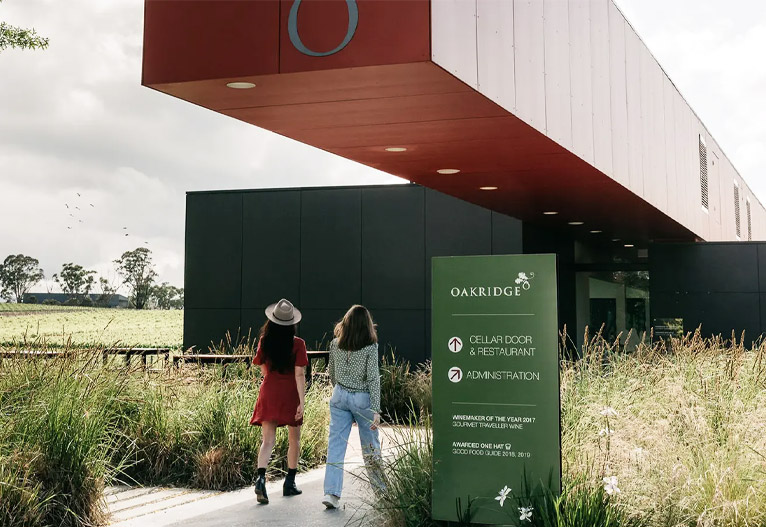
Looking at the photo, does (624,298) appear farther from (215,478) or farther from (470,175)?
(215,478)

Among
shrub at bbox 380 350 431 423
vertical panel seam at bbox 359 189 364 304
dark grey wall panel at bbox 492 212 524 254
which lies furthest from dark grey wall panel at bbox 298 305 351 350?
shrub at bbox 380 350 431 423

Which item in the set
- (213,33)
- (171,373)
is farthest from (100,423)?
(213,33)

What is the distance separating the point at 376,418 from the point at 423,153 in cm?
305

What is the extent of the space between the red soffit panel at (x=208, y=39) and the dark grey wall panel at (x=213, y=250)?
13646mm

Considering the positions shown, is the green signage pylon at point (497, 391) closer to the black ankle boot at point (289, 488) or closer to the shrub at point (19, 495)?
the black ankle boot at point (289, 488)

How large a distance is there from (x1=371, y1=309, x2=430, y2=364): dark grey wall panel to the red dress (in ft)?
33.8

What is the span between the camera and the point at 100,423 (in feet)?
23.6

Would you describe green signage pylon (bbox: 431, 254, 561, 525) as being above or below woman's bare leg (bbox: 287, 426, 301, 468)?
above

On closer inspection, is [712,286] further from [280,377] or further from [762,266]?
[280,377]

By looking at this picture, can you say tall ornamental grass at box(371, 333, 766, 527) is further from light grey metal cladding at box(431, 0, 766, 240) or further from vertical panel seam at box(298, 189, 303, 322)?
vertical panel seam at box(298, 189, 303, 322)

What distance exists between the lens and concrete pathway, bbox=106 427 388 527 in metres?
6.95

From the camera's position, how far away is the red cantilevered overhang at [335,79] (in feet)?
19.4

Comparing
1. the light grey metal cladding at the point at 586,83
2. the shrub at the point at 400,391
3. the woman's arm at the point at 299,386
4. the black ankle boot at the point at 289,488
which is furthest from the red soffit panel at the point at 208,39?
the shrub at the point at 400,391

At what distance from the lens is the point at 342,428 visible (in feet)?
25.7
